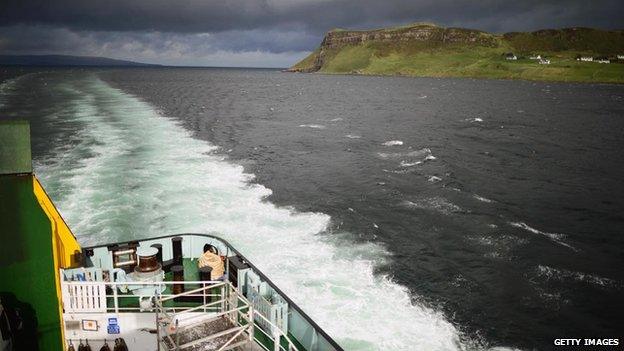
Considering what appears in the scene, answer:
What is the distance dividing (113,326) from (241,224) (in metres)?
14.7

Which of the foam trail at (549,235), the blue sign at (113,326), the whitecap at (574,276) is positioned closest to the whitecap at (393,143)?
the foam trail at (549,235)

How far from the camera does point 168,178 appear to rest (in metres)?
34.8

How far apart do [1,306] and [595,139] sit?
256 feet

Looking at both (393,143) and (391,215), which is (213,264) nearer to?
(391,215)

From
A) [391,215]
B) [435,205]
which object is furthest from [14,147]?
[435,205]

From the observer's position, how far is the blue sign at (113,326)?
11.5 meters

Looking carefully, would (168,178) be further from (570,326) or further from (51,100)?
(51,100)

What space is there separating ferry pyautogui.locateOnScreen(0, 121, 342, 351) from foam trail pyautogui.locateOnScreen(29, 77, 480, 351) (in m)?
5.25

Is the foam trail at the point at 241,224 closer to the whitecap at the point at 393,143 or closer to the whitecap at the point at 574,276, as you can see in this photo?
the whitecap at the point at 574,276

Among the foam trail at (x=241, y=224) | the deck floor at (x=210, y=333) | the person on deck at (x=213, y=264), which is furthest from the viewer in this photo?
the foam trail at (x=241, y=224)

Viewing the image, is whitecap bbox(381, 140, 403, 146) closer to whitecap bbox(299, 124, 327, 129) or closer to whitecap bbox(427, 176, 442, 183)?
whitecap bbox(299, 124, 327, 129)

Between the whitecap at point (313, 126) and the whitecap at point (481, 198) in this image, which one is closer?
the whitecap at point (481, 198)

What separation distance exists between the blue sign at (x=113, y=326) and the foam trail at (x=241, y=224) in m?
8.04

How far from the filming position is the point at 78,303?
1123 centimetres
